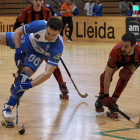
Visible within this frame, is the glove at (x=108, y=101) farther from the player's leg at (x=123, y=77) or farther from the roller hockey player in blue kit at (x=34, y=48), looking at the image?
the roller hockey player in blue kit at (x=34, y=48)

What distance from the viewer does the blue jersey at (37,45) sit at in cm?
387

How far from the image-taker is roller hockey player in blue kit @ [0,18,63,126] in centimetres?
359

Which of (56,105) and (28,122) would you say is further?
(56,105)

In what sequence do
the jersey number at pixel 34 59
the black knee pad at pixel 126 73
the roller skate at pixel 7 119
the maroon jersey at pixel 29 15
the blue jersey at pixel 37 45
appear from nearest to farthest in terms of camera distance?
the roller skate at pixel 7 119
the blue jersey at pixel 37 45
the black knee pad at pixel 126 73
the jersey number at pixel 34 59
the maroon jersey at pixel 29 15

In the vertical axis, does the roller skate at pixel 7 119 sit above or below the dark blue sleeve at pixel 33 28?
below

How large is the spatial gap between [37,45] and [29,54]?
0.17 meters

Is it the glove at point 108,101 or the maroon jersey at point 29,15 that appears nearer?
the glove at point 108,101

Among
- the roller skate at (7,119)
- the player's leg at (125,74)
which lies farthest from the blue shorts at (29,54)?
the player's leg at (125,74)

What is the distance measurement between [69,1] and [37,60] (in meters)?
10.8

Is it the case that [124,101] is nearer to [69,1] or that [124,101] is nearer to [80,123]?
[80,123]

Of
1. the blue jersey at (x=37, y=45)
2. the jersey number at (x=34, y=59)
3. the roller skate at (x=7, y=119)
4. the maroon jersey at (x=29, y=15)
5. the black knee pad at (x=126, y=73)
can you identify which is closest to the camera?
the roller skate at (x=7, y=119)

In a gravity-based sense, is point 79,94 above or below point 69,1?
below

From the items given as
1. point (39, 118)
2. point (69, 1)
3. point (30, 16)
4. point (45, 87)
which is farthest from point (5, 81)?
point (69, 1)

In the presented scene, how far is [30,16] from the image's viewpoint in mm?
5402
